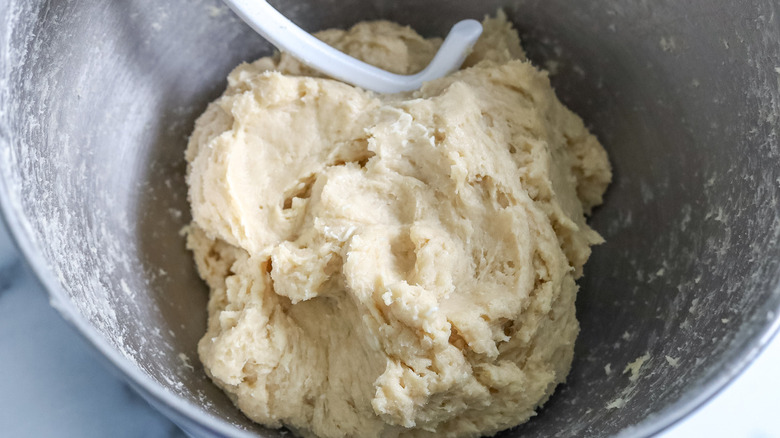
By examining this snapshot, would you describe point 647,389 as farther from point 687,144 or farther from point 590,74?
point 590,74

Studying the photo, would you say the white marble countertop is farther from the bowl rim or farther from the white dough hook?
the white dough hook

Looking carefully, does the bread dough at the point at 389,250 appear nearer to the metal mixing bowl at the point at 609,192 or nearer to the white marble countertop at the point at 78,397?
the metal mixing bowl at the point at 609,192

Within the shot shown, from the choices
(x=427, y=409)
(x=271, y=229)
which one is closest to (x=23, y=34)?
(x=271, y=229)

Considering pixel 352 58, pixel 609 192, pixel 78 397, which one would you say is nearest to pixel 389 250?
pixel 352 58

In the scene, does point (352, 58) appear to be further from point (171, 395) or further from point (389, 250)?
point (171, 395)

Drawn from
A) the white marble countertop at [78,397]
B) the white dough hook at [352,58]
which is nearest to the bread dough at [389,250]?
the white dough hook at [352,58]

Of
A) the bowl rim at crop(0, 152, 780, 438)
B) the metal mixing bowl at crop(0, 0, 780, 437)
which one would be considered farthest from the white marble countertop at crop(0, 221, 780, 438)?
the bowl rim at crop(0, 152, 780, 438)
